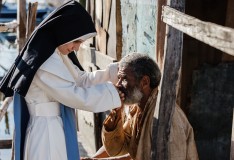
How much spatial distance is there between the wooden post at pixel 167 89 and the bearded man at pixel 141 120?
66 mm

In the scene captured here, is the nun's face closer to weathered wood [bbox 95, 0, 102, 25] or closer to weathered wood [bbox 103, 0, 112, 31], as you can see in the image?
weathered wood [bbox 103, 0, 112, 31]

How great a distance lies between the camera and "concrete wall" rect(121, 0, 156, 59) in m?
3.98

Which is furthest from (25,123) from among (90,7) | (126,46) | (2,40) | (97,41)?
(2,40)

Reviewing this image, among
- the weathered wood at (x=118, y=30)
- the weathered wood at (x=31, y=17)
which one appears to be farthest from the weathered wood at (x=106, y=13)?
the weathered wood at (x=31, y=17)

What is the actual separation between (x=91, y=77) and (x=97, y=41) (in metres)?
2.35

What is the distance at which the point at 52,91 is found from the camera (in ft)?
10.4

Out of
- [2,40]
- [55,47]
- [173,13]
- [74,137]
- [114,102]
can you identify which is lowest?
[2,40]

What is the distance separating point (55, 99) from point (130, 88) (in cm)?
51

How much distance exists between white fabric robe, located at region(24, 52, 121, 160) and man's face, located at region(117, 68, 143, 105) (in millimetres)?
103

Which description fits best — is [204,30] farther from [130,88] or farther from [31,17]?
[31,17]

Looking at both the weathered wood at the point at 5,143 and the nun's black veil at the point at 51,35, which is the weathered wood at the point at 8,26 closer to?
the weathered wood at the point at 5,143

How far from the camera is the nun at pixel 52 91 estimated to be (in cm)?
310

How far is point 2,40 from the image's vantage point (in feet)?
57.1

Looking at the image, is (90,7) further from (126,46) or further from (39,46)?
(39,46)
